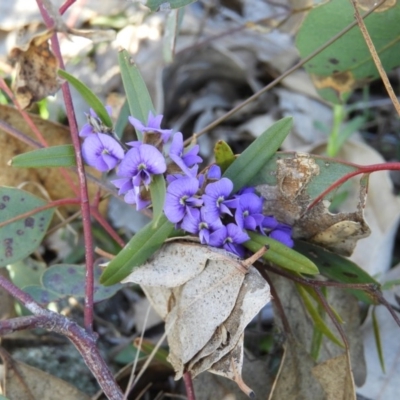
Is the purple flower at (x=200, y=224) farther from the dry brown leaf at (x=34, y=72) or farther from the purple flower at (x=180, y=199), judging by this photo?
the dry brown leaf at (x=34, y=72)

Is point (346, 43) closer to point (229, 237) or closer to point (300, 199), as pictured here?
point (300, 199)

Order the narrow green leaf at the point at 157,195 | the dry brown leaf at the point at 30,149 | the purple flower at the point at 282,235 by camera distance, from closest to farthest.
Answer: the narrow green leaf at the point at 157,195 < the purple flower at the point at 282,235 < the dry brown leaf at the point at 30,149

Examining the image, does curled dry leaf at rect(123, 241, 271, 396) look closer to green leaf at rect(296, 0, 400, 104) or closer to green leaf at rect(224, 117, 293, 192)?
green leaf at rect(224, 117, 293, 192)

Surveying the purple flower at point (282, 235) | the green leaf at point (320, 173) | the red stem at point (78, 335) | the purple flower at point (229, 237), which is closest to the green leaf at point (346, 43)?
the green leaf at point (320, 173)

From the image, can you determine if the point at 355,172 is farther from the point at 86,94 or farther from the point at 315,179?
the point at 86,94

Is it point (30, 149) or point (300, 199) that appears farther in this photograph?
point (30, 149)

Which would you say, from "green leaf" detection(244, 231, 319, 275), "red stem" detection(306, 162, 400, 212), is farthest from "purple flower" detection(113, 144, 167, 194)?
"red stem" detection(306, 162, 400, 212)

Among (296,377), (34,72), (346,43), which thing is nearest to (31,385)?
(296,377)
